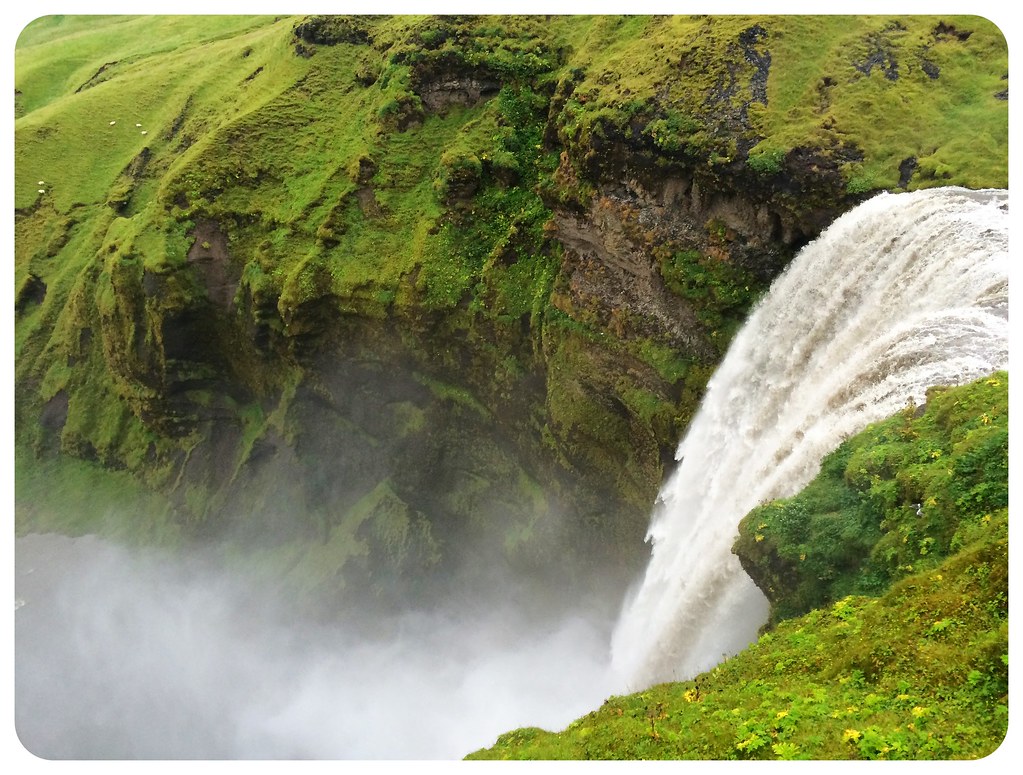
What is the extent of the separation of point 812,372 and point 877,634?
6.82m

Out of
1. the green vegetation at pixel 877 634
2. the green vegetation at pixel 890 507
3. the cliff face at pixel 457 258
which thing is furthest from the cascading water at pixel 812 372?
the cliff face at pixel 457 258

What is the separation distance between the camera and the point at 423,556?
3047 cm

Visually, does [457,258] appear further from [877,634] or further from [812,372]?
[877,634]

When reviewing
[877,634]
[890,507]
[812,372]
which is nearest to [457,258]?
[812,372]

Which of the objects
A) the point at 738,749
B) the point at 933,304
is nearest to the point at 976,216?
the point at 933,304

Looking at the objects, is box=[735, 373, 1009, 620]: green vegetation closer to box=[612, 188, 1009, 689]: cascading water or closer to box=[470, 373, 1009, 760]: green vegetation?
box=[470, 373, 1009, 760]: green vegetation

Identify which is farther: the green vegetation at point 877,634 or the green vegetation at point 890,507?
the green vegetation at point 890,507

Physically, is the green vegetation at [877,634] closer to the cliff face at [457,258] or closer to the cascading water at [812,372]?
the cascading water at [812,372]

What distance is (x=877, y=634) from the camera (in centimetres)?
993

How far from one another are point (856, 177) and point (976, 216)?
160 inches

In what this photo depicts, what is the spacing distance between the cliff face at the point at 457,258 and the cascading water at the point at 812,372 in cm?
180

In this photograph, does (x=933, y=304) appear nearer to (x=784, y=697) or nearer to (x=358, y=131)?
(x=784, y=697)

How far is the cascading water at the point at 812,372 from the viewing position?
12653 mm

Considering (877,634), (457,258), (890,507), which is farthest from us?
(457,258)
